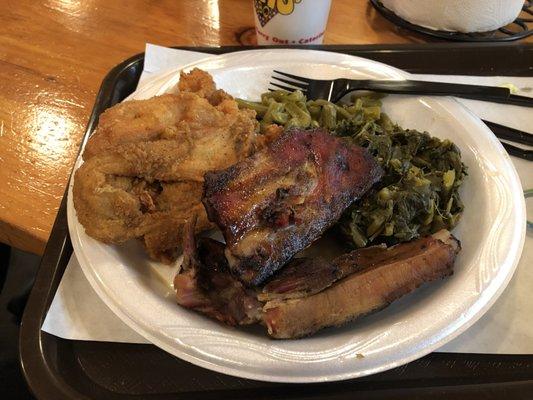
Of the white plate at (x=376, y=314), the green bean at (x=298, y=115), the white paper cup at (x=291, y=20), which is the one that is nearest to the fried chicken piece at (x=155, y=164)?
the white plate at (x=376, y=314)

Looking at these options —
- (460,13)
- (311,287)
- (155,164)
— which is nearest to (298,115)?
(155,164)

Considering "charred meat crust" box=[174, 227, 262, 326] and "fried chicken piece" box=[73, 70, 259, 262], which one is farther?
"fried chicken piece" box=[73, 70, 259, 262]

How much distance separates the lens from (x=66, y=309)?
51.4 inches

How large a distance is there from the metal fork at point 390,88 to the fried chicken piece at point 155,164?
1.44ft

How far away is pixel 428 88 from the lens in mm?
1736

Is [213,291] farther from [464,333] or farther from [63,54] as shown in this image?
[63,54]

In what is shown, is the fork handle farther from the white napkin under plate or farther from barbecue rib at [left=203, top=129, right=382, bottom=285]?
the white napkin under plate

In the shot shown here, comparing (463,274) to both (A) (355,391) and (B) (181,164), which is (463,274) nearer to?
(A) (355,391)

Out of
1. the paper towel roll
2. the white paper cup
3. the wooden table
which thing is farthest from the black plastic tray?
the paper towel roll

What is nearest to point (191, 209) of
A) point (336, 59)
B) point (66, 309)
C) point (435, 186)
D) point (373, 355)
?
point (66, 309)

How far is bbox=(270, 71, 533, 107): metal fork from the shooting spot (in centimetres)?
175

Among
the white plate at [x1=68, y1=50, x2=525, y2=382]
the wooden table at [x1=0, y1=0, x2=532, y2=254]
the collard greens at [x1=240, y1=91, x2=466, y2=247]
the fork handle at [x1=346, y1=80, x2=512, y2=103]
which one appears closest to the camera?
the white plate at [x1=68, y1=50, x2=525, y2=382]

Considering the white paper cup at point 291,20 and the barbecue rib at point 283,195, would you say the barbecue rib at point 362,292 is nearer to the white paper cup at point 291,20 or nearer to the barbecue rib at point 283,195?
the barbecue rib at point 283,195

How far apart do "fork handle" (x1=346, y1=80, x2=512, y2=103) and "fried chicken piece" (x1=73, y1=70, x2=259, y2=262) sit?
1.77 ft
